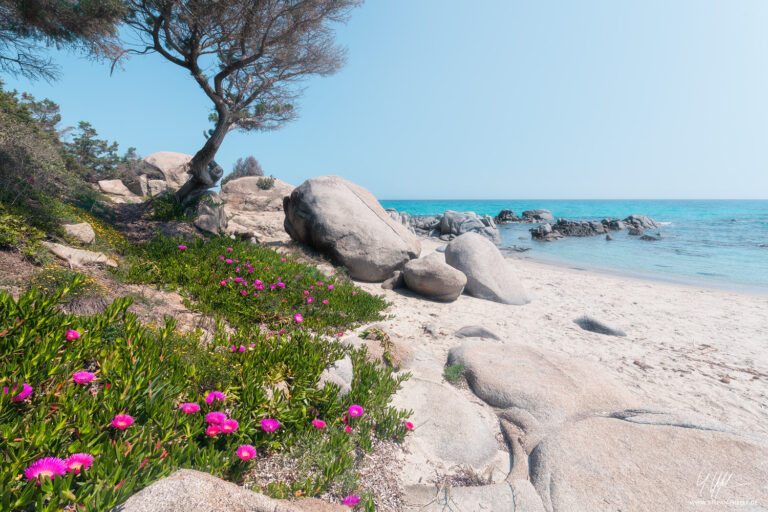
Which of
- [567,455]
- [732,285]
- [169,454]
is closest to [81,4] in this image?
[169,454]

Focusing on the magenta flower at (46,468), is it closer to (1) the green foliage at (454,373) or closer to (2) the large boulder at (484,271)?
(1) the green foliage at (454,373)

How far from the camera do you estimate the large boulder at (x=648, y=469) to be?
2637mm

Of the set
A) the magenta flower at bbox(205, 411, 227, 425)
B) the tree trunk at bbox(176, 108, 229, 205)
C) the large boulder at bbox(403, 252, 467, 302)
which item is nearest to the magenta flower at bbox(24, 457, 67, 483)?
the magenta flower at bbox(205, 411, 227, 425)

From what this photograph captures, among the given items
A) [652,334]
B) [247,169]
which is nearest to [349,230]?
[652,334]

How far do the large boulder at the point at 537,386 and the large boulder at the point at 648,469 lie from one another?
1.51ft

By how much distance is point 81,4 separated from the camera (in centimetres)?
715

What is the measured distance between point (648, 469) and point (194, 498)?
11.4 ft

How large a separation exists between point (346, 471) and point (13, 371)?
2197 millimetres

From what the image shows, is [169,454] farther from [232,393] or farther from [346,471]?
[346,471]

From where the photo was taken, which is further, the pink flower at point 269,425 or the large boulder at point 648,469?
Answer: the large boulder at point 648,469

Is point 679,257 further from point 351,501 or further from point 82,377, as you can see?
point 82,377

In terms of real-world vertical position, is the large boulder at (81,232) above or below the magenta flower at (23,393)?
above

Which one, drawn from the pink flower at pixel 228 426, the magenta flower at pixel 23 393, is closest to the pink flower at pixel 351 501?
the pink flower at pixel 228 426

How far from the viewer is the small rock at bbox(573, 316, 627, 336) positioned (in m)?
7.15
